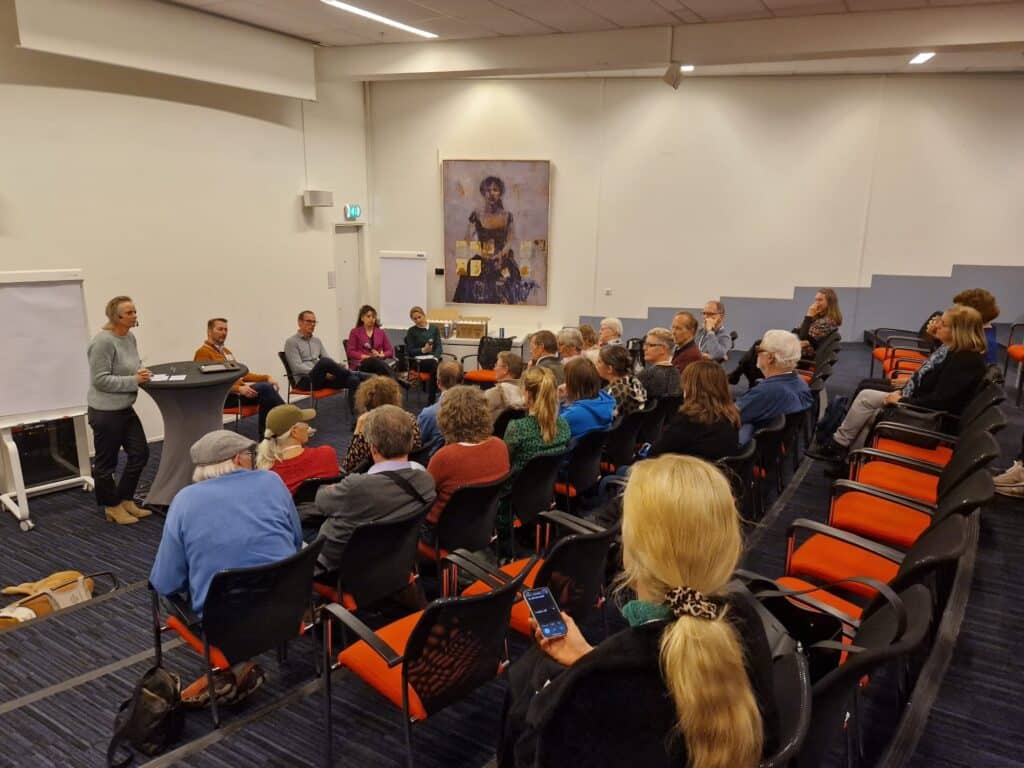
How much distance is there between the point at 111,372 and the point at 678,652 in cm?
448

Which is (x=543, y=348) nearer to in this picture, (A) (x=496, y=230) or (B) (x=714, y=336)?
(B) (x=714, y=336)

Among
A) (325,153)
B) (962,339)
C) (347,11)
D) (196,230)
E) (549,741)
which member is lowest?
(549,741)

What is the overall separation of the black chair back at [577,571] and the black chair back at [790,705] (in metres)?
0.85

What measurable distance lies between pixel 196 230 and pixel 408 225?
349 centimetres

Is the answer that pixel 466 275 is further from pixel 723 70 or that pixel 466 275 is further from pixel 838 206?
pixel 838 206

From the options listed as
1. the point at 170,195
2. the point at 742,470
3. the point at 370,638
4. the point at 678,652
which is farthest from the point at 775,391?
the point at 170,195

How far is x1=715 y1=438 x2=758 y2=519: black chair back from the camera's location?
3408 mm

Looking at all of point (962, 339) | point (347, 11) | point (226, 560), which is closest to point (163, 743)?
point (226, 560)

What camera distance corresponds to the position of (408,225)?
9664 mm

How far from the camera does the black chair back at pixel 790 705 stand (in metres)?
1.41

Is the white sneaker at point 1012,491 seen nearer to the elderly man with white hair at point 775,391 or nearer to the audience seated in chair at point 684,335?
the elderly man with white hair at point 775,391

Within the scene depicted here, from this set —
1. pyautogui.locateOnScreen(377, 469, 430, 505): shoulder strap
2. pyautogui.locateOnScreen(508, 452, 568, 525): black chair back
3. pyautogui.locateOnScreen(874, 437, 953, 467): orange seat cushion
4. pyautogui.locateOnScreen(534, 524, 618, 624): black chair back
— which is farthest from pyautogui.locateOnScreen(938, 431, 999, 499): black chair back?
pyautogui.locateOnScreen(377, 469, 430, 505): shoulder strap

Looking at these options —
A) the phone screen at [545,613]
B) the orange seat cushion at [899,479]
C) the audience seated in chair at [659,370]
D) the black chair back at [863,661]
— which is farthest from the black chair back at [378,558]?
the audience seated in chair at [659,370]

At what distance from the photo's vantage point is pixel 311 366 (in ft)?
22.1
